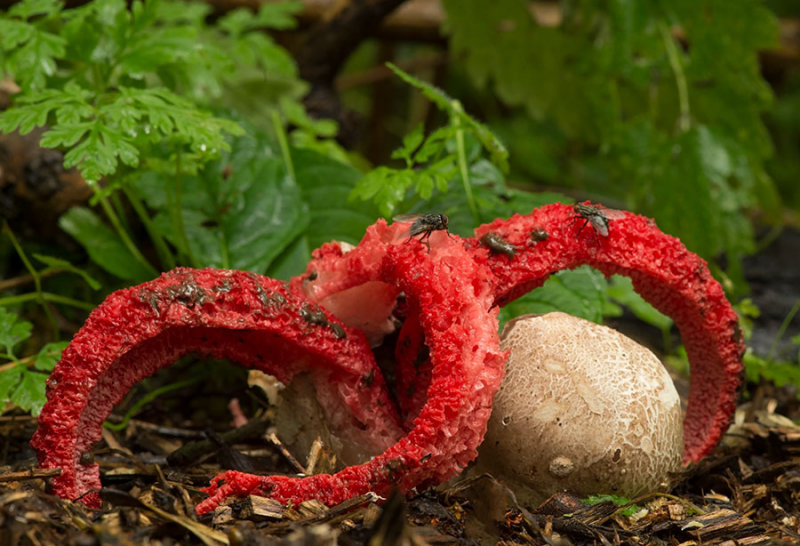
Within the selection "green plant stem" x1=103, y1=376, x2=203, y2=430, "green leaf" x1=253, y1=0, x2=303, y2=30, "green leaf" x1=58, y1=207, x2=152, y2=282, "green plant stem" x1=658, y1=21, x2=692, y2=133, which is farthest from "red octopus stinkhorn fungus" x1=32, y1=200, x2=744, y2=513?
"green plant stem" x1=658, y1=21, x2=692, y2=133

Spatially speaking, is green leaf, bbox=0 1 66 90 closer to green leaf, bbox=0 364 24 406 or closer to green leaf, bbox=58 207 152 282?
green leaf, bbox=58 207 152 282

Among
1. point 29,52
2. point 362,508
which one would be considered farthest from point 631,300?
point 29,52

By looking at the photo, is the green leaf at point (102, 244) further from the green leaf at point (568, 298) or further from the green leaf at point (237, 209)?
the green leaf at point (568, 298)

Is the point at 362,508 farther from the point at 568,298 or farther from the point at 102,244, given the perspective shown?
the point at 102,244

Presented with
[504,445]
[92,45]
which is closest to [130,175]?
[92,45]

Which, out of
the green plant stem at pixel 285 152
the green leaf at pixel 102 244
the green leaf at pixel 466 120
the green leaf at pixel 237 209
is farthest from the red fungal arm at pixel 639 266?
the green leaf at pixel 102 244

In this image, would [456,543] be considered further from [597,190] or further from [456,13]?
[597,190]
